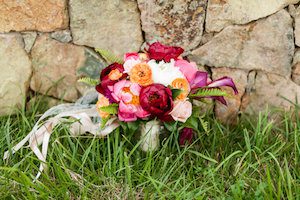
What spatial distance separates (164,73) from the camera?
86.6 inches

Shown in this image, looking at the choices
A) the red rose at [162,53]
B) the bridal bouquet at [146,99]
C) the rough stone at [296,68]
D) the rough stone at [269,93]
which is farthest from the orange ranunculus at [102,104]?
the rough stone at [296,68]

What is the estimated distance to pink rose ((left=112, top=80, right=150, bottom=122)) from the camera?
7.11 feet

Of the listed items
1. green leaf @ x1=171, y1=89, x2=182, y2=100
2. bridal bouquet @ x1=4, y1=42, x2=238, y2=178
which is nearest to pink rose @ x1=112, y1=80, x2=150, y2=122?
bridal bouquet @ x1=4, y1=42, x2=238, y2=178

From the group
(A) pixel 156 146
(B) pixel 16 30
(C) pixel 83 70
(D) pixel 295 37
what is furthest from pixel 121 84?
(D) pixel 295 37

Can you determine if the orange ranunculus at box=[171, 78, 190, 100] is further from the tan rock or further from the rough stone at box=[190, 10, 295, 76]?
the tan rock

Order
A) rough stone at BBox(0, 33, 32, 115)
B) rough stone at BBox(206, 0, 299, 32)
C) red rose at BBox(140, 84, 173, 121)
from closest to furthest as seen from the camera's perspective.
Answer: red rose at BBox(140, 84, 173, 121) → rough stone at BBox(206, 0, 299, 32) → rough stone at BBox(0, 33, 32, 115)

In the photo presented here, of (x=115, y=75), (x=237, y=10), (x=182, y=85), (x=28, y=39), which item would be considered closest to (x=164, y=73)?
(x=182, y=85)

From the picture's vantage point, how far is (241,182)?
2.02 metres

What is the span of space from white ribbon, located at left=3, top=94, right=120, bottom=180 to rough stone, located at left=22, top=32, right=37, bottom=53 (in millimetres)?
327

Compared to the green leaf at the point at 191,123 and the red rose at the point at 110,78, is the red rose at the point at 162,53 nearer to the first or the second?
the red rose at the point at 110,78

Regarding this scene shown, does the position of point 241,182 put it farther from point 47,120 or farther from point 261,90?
point 47,120

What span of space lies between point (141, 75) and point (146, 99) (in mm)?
98

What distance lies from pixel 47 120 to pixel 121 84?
373mm

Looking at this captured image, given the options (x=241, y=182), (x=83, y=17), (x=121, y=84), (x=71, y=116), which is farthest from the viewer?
(x=83, y=17)
